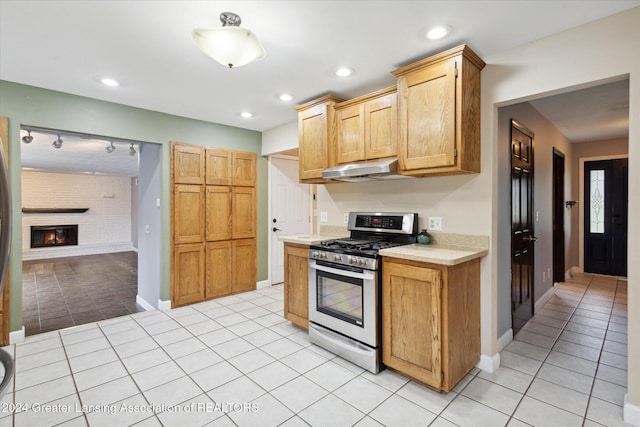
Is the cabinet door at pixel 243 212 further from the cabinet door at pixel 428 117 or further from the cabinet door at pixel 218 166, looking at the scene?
the cabinet door at pixel 428 117

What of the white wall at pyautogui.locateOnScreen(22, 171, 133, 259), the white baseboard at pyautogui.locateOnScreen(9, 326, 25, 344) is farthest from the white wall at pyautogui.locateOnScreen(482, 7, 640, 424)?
the white wall at pyautogui.locateOnScreen(22, 171, 133, 259)

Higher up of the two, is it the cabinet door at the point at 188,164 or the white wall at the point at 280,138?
the white wall at the point at 280,138

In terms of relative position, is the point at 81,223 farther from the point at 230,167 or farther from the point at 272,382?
the point at 272,382

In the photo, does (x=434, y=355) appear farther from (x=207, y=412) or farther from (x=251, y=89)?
(x=251, y=89)

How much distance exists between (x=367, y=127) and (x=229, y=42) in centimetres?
151

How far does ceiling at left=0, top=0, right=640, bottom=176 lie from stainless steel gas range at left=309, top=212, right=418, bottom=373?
4.70 ft

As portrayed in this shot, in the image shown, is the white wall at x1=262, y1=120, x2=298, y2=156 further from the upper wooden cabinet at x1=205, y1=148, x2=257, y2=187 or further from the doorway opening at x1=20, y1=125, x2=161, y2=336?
the doorway opening at x1=20, y1=125, x2=161, y2=336

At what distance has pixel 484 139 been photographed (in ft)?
8.34

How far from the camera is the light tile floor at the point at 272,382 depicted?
2.03 meters

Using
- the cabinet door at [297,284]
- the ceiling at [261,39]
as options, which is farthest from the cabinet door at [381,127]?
the cabinet door at [297,284]

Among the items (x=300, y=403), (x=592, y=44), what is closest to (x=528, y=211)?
(x=592, y=44)

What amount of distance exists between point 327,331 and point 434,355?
0.99 m

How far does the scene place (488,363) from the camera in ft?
8.36

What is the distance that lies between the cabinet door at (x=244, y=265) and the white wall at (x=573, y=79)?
10.6ft
